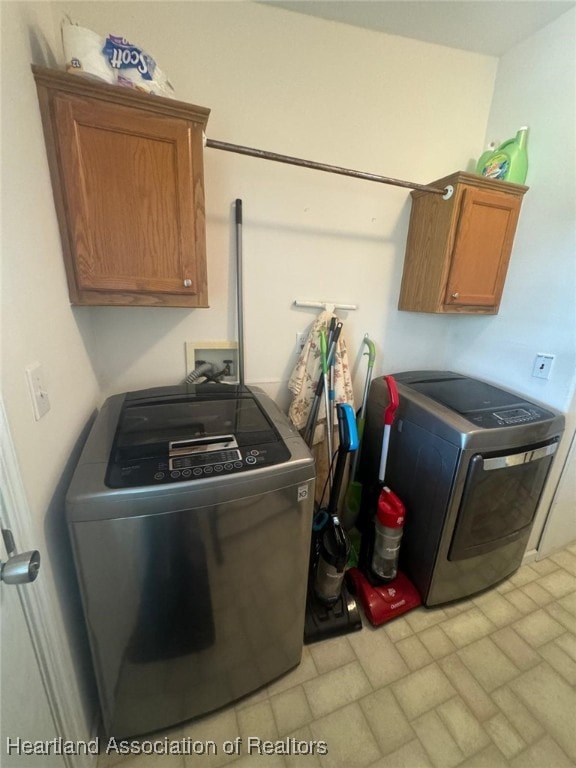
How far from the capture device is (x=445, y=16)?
48.9 inches

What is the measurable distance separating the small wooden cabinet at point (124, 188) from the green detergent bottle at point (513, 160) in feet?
4.40

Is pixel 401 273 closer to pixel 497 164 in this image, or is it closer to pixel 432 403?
pixel 497 164

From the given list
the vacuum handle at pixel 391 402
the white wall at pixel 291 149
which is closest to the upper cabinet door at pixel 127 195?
the white wall at pixel 291 149

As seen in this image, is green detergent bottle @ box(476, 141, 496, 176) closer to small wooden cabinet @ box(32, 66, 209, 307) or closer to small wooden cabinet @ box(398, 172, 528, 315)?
small wooden cabinet @ box(398, 172, 528, 315)

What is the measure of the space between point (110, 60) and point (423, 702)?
228cm

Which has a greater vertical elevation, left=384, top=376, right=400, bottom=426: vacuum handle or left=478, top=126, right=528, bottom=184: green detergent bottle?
left=478, top=126, right=528, bottom=184: green detergent bottle

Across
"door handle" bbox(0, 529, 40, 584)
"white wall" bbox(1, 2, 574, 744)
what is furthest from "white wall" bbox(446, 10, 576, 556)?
"door handle" bbox(0, 529, 40, 584)

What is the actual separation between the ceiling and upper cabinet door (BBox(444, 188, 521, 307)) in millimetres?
664

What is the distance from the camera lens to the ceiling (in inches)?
47.0

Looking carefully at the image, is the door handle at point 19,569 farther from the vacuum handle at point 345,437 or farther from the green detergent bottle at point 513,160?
the green detergent bottle at point 513,160

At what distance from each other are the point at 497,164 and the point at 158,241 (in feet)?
5.17

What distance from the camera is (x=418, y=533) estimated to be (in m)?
1.38

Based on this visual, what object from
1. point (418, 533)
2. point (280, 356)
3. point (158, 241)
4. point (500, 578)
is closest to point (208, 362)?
point (280, 356)

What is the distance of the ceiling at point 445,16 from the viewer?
1194 mm
